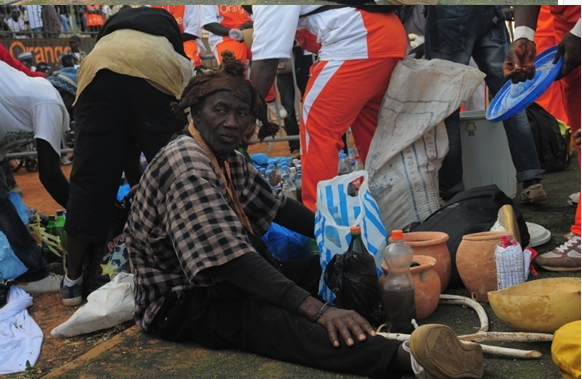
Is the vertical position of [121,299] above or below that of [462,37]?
below

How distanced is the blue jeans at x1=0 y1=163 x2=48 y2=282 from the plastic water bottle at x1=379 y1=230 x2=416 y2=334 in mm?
2467

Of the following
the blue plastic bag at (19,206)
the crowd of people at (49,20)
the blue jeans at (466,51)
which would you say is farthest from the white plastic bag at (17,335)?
the crowd of people at (49,20)

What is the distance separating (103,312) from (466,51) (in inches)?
115

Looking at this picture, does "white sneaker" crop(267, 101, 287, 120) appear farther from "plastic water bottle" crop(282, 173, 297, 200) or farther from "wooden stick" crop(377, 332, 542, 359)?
"wooden stick" crop(377, 332, 542, 359)

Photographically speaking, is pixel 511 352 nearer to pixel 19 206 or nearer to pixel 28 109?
pixel 28 109

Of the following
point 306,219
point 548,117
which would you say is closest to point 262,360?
point 306,219

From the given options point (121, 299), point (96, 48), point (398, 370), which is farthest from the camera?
point (96, 48)

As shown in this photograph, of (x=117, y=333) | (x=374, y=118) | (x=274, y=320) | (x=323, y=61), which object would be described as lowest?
(x=117, y=333)

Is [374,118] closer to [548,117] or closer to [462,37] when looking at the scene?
[462,37]

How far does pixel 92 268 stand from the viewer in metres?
4.46

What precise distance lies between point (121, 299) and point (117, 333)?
0.57 ft

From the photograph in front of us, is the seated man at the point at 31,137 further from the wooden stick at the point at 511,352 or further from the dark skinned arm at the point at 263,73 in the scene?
the wooden stick at the point at 511,352

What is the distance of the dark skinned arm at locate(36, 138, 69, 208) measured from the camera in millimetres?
4504

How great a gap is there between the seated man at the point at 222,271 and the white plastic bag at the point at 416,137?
1180 millimetres
